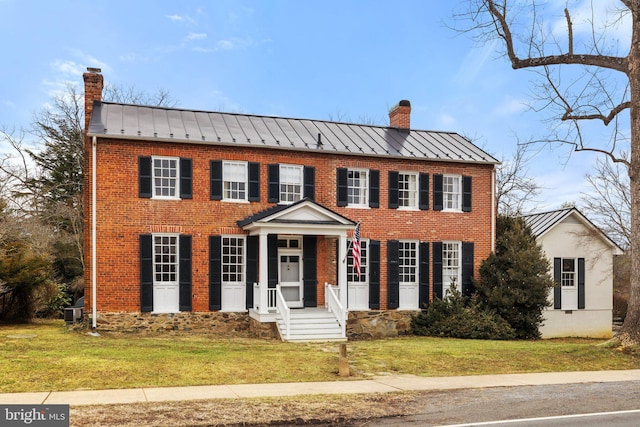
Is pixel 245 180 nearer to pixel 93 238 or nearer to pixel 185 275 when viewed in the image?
pixel 185 275

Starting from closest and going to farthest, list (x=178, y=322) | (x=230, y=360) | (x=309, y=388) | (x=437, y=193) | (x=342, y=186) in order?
(x=309, y=388) → (x=230, y=360) → (x=178, y=322) → (x=342, y=186) → (x=437, y=193)

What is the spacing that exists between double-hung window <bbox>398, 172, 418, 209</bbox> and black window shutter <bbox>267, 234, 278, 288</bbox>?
16.3 feet

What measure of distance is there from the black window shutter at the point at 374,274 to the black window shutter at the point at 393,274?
1.37 feet

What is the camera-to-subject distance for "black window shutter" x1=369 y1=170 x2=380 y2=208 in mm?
21594

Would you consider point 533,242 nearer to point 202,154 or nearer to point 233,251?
point 233,251

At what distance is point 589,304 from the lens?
2561cm

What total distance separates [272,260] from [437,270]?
6.22 metres

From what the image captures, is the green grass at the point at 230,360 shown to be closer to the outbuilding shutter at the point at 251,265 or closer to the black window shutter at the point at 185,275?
the black window shutter at the point at 185,275

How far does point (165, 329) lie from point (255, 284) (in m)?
3.13

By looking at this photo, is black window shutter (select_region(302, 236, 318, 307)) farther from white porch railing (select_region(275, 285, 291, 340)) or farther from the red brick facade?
white porch railing (select_region(275, 285, 291, 340))

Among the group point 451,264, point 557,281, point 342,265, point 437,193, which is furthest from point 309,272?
point 557,281

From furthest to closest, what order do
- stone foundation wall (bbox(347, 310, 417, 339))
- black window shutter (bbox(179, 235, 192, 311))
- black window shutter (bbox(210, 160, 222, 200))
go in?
stone foundation wall (bbox(347, 310, 417, 339)), black window shutter (bbox(210, 160, 222, 200)), black window shutter (bbox(179, 235, 192, 311))

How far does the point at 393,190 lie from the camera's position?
21.8 m

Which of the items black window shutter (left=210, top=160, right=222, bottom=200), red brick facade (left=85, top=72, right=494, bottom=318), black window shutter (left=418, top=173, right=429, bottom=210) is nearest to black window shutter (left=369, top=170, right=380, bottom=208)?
red brick facade (left=85, top=72, right=494, bottom=318)
